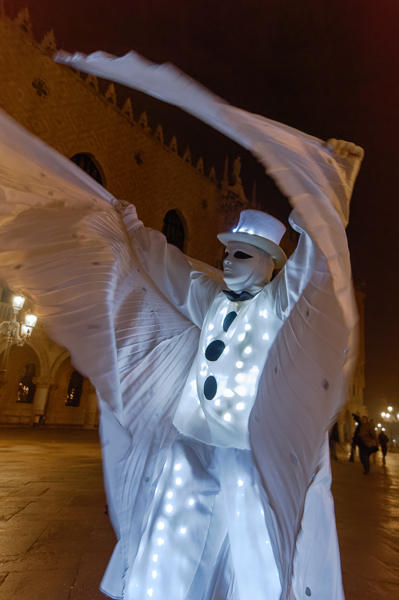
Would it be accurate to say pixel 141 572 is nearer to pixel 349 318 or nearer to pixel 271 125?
pixel 349 318

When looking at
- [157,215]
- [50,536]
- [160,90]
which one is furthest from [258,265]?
[157,215]

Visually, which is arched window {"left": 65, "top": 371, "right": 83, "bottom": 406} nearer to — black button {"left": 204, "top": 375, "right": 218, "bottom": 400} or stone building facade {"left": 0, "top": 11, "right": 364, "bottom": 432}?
stone building facade {"left": 0, "top": 11, "right": 364, "bottom": 432}

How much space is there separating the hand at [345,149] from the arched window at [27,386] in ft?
51.0

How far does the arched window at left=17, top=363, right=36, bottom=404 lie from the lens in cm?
1416

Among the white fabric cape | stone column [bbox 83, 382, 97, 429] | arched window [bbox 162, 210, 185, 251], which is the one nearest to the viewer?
the white fabric cape

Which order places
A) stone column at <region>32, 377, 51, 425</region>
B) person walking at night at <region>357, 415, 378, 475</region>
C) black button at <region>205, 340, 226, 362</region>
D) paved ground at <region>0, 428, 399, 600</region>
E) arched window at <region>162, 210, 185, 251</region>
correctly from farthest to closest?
arched window at <region>162, 210, 185, 251</region>
stone column at <region>32, 377, 51, 425</region>
person walking at night at <region>357, 415, 378, 475</region>
paved ground at <region>0, 428, 399, 600</region>
black button at <region>205, 340, 226, 362</region>

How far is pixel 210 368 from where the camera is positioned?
1.51m

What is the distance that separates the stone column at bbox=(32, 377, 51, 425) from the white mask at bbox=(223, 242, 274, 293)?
13.6 m

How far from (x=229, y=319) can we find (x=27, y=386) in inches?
591

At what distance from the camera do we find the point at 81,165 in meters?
13.4

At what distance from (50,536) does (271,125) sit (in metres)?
2.94

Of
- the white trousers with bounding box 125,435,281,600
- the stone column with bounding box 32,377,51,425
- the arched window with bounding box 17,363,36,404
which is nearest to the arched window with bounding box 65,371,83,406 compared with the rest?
the arched window with bounding box 17,363,36,404

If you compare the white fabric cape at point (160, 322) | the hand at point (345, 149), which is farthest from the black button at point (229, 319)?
the hand at point (345, 149)

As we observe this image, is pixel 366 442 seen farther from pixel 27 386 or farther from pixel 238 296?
pixel 27 386
